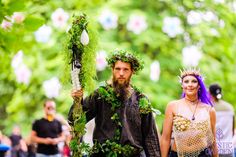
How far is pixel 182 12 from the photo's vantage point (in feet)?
67.8

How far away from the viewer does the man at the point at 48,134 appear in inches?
598

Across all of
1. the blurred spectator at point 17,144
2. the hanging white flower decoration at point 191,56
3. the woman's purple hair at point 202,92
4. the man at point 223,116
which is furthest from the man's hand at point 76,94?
the blurred spectator at point 17,144

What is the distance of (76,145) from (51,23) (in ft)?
35.3

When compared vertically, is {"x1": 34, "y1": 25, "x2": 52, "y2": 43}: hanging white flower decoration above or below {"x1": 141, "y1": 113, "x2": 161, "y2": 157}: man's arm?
above

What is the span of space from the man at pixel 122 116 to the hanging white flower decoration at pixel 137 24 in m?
10.0

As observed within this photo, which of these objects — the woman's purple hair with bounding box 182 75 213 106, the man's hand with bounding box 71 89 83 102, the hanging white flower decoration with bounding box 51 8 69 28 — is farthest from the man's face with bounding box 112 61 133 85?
the hanging white flower decoration with bounding box 51 8 69 28

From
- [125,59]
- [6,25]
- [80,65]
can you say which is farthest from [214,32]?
[6,25]

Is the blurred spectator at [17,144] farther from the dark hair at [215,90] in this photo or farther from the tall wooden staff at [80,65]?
the tall wooden staff at [80,65]

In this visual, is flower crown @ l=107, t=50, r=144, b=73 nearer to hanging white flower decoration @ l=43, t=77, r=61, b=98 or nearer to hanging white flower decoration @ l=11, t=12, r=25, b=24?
hanging white flower decoration @ l=11, t=12, r=25, b=24

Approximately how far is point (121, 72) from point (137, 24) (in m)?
10.3

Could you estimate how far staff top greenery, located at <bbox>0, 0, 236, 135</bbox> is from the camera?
19453mm

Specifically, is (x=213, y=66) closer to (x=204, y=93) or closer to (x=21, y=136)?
(x=21, y=136)

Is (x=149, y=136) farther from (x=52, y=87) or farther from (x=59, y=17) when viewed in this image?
(x=59, y=17)

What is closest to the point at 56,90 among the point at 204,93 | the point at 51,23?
the point at 51,23
